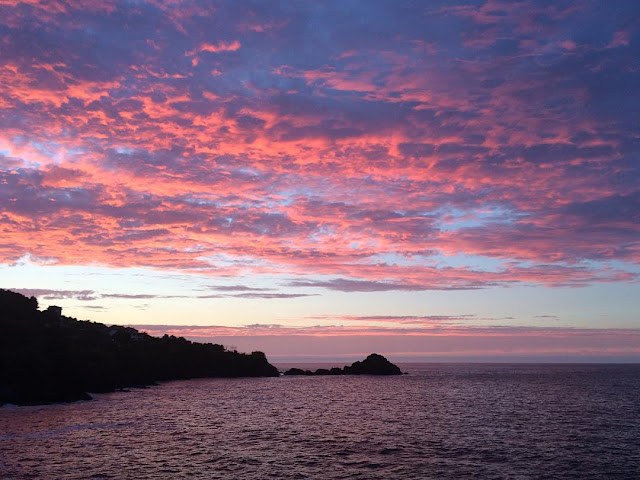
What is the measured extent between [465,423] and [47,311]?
430 ft

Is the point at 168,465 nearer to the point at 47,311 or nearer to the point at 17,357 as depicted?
the point at 17,357

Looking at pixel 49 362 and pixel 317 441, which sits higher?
pixel 49 362

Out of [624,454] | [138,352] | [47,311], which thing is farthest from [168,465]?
[138,352]

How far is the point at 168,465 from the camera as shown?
45.6m

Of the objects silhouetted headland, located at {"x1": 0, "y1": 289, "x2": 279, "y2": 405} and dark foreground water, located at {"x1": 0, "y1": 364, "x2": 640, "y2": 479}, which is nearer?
dark foreground water, located at {"x1": 0, "y1": 364, "x2": 640, "y2": 479}

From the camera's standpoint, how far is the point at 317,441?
60219 millimetres

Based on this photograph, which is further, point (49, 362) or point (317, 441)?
point (49, 362)

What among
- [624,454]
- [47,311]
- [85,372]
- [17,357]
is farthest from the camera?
[47,311]

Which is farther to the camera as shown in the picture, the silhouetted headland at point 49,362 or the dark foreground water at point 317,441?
the silhouetted headland at point 49,362

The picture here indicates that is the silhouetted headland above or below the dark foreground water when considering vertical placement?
above

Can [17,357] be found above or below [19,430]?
above

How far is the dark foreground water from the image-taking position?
146 ft

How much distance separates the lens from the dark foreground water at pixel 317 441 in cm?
4438

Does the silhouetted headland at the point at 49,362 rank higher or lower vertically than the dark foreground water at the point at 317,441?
higher
